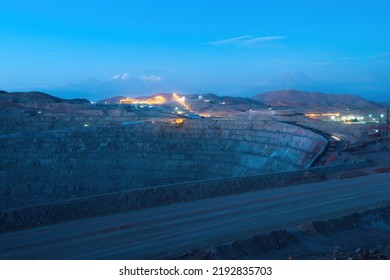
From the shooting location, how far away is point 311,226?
13.8 meters

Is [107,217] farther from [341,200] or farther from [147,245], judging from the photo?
[341,200]

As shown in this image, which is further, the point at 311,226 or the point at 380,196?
the point at 380,196

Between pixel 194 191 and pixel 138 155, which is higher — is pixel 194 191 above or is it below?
above

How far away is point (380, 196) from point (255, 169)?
22226 millimetres

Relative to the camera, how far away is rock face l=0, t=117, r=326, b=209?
42.2 meters

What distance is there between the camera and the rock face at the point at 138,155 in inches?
1663

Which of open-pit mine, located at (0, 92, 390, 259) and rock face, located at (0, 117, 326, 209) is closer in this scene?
open-pit mine, located at (0, 92, 390, 259)

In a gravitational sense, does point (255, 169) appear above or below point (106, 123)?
below

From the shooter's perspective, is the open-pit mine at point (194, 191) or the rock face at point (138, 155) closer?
the open-pit mine at point (194, 191)

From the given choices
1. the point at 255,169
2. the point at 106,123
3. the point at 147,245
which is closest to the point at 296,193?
the point at 147,245

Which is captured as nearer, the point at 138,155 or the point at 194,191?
the point at 194,191

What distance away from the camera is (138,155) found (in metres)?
49.0

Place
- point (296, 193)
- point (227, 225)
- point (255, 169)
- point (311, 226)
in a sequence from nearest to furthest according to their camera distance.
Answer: point (311, 226)
point (227, 225)
point (296, 193)
point (255, 169)

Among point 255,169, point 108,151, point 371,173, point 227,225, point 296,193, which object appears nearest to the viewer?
point 227,225
